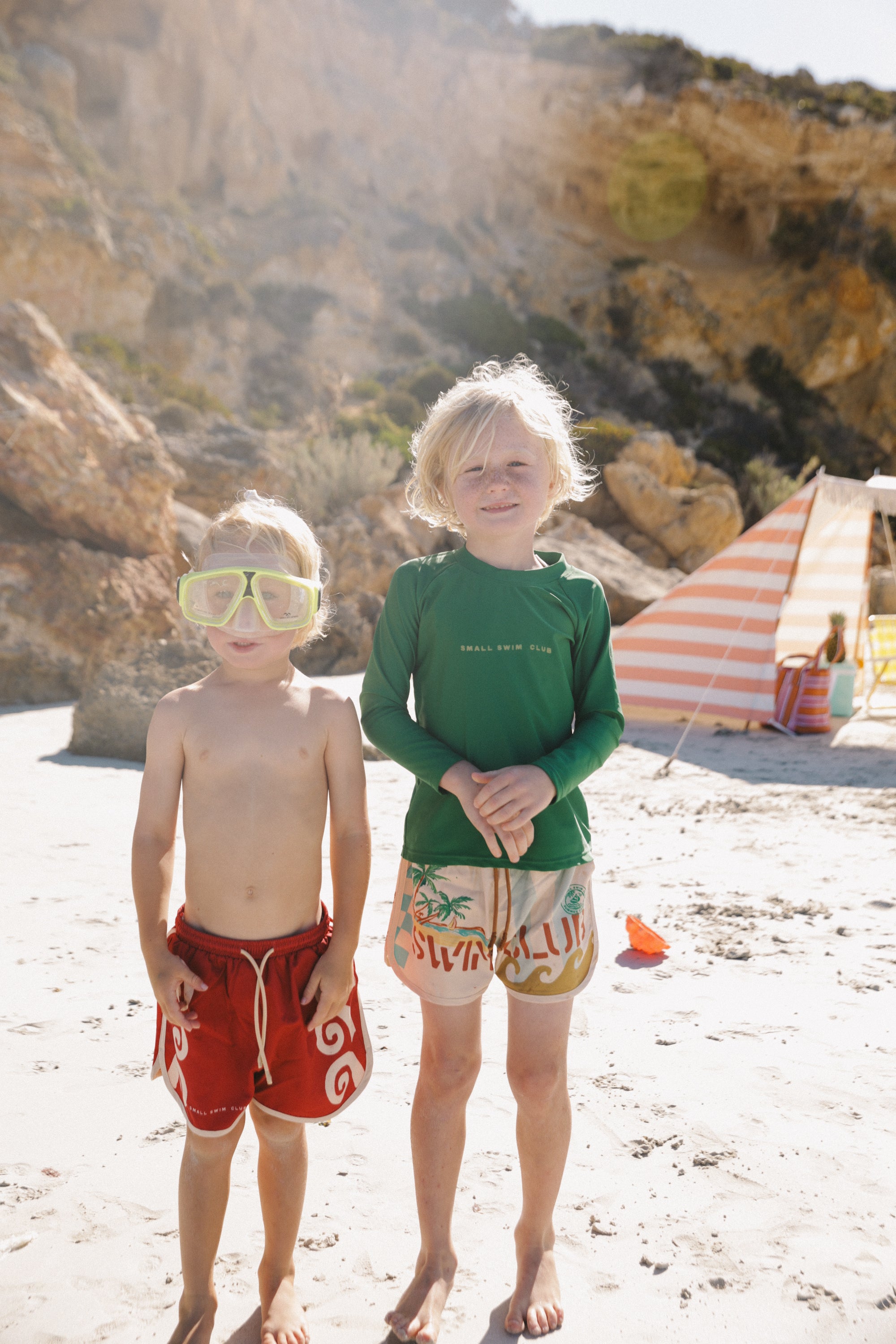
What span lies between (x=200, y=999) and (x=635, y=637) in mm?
5629

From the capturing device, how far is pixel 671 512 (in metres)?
13.0

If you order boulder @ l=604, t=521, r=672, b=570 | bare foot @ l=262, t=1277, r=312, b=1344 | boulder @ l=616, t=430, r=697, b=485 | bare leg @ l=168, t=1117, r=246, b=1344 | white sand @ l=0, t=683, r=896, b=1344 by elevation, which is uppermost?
boulder @ l=616, t=430, r=697, b=485

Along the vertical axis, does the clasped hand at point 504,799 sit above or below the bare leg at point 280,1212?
above

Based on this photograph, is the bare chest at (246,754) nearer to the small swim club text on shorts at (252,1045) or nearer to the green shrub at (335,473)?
Answer: the small swim club text on shorts at (252,1045)

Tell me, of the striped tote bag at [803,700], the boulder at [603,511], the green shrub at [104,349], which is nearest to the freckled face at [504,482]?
the striped tote bag at [803,700]

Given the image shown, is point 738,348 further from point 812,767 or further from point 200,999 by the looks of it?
point 200,999

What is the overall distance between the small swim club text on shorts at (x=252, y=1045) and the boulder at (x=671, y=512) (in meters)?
12.3

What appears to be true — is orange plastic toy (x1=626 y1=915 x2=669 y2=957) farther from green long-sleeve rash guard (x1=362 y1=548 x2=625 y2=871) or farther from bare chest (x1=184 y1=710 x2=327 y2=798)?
bare chest (x1=184 y1=710 x2=327 y2=798)

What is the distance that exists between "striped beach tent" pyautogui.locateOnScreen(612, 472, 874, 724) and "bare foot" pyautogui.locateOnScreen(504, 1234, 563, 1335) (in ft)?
16.8

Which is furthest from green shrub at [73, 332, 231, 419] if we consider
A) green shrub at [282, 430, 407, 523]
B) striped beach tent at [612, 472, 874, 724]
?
striped beach tent at [612, 472, 874, 724]

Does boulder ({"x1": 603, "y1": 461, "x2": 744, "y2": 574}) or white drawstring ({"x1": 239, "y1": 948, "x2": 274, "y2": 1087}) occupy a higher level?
boulder ({"x1": 603, "y1": 461, "x2": 744, "y2": 574})

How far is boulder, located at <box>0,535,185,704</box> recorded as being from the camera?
6246mm

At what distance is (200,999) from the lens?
123 centimetres

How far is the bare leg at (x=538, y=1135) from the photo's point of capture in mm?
1288
